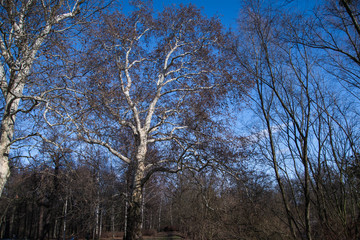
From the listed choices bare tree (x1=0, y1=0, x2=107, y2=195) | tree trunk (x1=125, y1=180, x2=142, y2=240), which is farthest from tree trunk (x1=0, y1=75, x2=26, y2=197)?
tree trunk (x1=125, y1=180, x2=142, y2=240)

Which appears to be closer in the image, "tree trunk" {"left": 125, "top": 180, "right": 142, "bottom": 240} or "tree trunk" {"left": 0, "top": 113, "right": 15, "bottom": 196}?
"tree trunk" {"left": 0, "top": 113, "right": 15, "bottom": 196}

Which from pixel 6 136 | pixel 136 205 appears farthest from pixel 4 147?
pixel 136 205

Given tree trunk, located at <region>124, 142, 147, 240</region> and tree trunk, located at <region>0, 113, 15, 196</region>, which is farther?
tree trunk, located at <region>124, 142, 147, 240</region>


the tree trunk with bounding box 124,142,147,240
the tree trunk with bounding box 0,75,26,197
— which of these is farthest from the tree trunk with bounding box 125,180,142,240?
the tree trunk with bounding box 0,75,26,197

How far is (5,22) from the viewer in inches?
185

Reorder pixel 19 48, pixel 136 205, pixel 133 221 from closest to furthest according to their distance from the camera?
pixel 19 48 → pixel 133 221 → pixel 136 205

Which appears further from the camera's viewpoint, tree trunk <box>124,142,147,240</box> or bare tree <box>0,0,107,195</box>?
tree trunk <box>124,142,147,240</box>

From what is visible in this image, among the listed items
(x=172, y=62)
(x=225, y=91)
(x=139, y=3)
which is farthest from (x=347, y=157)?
(x=139, y=3)

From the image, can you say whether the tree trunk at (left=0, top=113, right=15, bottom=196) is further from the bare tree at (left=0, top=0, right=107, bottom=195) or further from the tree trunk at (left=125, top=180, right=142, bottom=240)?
the tree trunk at (left=125, top=180, right=142, bottom=240)

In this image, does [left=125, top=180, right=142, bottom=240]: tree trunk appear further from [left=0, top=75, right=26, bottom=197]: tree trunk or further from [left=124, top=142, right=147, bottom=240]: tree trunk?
[left=0, top=75, right=26, bottom=197]: tree trunk

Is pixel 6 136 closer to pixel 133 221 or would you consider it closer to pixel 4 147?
pixel 4 147

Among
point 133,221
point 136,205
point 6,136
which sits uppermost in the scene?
point 6,136

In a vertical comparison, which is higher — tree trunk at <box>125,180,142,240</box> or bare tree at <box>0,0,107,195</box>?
bare tree at <box>0,0,107,195</box>

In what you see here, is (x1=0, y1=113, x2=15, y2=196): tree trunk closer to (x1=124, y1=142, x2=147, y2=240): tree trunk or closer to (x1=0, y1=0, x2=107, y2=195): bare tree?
(x1=0, y1=0, x2=107, y2=195): bare tree
